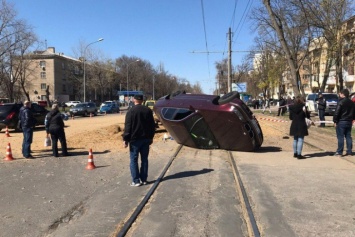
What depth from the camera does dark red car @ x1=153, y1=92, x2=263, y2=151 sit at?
11180 millimetres

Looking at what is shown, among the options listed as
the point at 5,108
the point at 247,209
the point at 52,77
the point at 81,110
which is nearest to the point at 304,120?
the point at 247,209

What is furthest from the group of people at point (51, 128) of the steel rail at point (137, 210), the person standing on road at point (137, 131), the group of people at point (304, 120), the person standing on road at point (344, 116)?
the person standing on road at point (344, 116)

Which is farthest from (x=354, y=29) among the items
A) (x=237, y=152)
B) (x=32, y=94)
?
(x=32, y=94)

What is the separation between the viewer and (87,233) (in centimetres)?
489

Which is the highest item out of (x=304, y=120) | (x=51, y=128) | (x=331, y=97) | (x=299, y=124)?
(x=331, y=97)

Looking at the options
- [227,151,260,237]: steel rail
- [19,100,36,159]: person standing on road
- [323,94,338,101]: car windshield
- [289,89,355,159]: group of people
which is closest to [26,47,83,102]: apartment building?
[323,94,338,101]: car windshield

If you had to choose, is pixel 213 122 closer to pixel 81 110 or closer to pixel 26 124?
pixel 26 124

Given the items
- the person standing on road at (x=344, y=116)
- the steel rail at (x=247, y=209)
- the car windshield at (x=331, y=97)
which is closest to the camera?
the steel rail at (x=247, y=209)

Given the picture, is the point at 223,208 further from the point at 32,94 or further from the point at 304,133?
the point at 32,94

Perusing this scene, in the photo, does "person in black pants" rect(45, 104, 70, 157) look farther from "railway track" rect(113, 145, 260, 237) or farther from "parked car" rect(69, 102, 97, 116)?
"parked car" rect(69, 102, 97, 116)

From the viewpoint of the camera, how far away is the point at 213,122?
1138 cm

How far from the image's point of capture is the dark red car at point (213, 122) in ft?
36.7

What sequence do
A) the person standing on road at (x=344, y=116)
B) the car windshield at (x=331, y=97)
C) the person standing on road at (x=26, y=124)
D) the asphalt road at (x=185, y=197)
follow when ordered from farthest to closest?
the car windshield at (x=331, y=97), the person standing on road at (x=26, y=124), the person standing on road at (x=344, y=116), the asphalt road at (x=185, y=197)

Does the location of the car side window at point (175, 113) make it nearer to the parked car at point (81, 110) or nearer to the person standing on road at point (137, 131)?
the person standing on road at point (137, 131)
